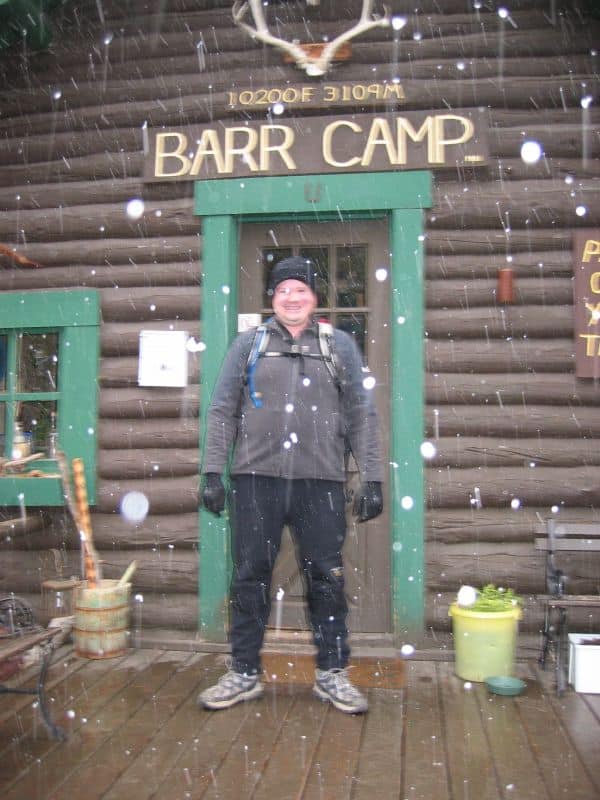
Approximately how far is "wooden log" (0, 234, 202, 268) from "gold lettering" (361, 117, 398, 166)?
113cm

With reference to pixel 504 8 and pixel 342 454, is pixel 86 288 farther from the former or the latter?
pixel 504 8

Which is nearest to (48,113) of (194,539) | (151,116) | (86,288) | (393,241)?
(151,116)

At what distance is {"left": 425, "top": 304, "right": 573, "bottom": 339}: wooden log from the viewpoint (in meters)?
4.70

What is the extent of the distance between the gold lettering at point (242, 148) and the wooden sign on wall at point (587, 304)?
197 centimetres

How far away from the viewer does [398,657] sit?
459 centimetres

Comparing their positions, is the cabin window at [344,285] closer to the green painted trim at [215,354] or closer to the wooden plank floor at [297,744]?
the green painted trim at [215,354]

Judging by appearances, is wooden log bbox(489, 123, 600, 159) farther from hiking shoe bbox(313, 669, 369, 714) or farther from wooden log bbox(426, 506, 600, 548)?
hiking shoe bbox(313, 669, 369, 714)

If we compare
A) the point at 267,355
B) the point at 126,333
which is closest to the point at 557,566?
the point at 267,355

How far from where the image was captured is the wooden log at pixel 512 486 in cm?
464

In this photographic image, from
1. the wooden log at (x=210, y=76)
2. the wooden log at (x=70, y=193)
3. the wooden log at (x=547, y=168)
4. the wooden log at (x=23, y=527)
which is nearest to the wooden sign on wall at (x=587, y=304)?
the wooden log at (x=547, y=168)

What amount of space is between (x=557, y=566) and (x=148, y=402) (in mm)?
2601

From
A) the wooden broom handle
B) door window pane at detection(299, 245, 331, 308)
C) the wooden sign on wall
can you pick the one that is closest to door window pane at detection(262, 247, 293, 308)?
door window pane at detection(299, 245, 331, 308)

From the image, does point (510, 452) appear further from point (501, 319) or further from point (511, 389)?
point (501, 319)

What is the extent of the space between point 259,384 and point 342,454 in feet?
1.71
